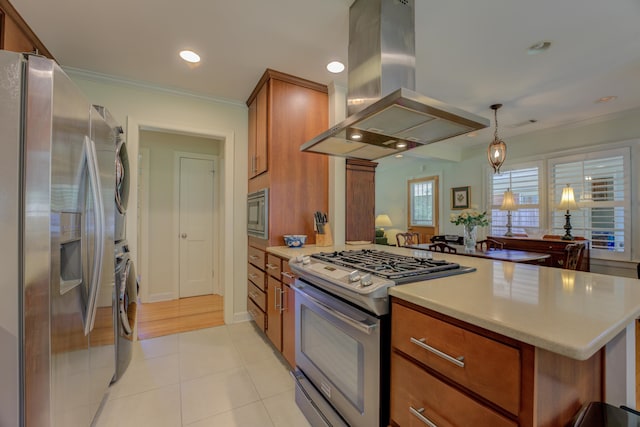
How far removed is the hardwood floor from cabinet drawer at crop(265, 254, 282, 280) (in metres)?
1.20

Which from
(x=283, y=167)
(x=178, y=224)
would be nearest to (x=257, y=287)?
(x=283, y=167)

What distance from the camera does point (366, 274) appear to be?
1229mm

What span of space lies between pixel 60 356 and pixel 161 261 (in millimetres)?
2890

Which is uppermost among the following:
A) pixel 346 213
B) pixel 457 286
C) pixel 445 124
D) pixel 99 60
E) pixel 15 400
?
pixel 99 60

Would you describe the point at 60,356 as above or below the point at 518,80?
below

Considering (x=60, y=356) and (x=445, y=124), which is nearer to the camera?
(x=60, y=356)

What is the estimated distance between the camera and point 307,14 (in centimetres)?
182

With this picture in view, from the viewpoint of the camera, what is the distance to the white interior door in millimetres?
3900

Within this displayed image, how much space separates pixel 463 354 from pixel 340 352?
2.20ft

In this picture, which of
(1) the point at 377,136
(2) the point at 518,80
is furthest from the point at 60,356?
(2) the point at 518,80

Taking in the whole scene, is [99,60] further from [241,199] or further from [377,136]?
[377,136]

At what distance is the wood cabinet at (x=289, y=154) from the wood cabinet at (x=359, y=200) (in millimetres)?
238

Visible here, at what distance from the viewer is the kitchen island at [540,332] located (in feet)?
2.22

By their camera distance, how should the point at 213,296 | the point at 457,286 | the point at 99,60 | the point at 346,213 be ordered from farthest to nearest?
the point at 213,296 < the point at 346,213 < the point at 99,60 < the point at 457,286
